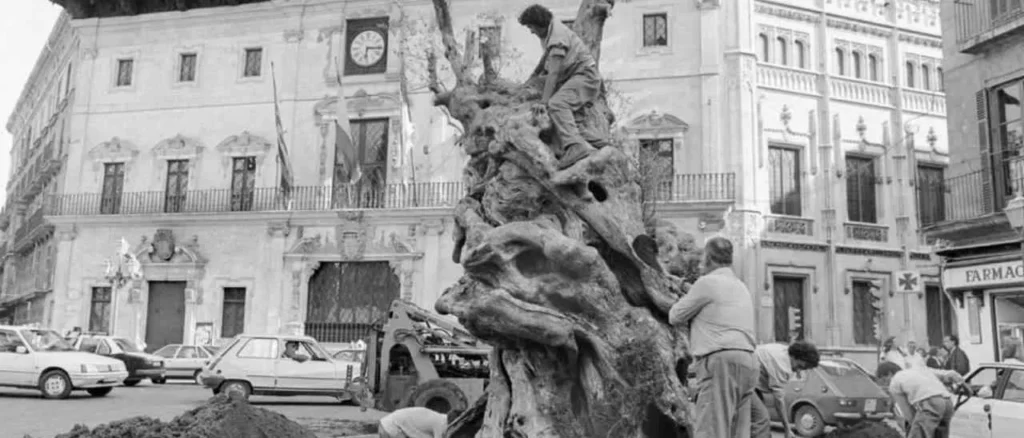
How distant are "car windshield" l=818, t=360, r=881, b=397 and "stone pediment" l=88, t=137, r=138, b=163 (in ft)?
82.2

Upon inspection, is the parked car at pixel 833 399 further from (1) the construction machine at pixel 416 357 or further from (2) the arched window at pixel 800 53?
(2) the arched window at pixel 800 53

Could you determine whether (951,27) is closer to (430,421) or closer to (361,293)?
(430,421)

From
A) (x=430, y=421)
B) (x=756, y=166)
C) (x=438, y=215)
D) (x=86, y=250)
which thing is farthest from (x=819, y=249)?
(x=86, y=250)

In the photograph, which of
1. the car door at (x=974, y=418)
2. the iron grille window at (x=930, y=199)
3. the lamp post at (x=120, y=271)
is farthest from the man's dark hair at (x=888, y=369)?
the lamp post at (x=120, y=271)

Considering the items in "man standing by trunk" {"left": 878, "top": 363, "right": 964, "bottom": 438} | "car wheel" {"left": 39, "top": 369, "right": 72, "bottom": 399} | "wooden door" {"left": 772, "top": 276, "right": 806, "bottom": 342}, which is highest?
"wooden door" {"left": 772, "top": 276, "right": 806, "bottom": 342}

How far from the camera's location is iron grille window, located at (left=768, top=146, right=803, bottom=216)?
26.4 metres

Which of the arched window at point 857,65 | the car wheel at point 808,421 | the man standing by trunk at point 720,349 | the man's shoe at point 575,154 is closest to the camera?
the man standing by trunk at point 720,349

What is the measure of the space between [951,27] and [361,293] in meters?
18.3

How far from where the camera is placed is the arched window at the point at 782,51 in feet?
88.8

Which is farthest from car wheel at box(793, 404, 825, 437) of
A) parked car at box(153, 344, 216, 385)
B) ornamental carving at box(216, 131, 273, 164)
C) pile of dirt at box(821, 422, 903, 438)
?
ornamental carving at box(216, 131, 273, 164)

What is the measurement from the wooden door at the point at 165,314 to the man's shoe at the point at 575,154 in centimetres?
2493

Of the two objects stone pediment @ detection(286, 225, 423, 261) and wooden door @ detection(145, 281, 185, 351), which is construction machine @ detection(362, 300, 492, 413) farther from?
wooden door @ detection(145, 281, 185, 351)

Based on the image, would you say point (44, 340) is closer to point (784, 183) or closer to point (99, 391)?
point (99, 391)

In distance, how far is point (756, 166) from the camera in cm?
2603
